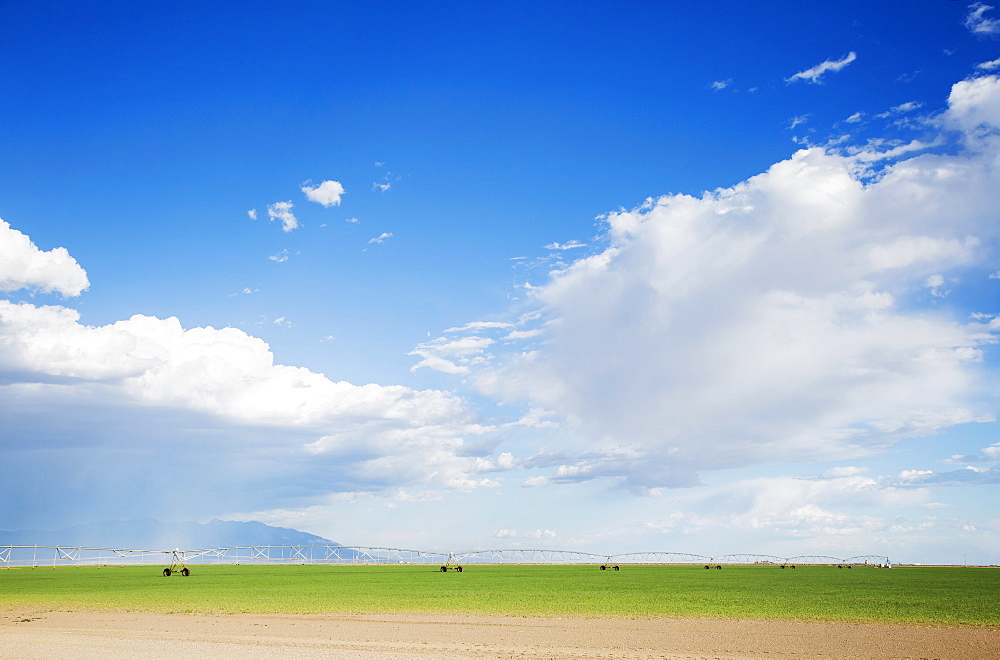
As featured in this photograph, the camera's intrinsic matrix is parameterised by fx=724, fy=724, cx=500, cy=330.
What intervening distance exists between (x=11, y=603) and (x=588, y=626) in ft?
121

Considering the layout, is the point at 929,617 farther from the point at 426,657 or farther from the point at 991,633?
the point at 426,657

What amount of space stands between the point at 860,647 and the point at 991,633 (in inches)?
300

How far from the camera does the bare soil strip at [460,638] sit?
24.0 meters

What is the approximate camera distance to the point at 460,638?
27.8 m

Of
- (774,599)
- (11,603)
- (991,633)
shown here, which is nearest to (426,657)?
(991,633)

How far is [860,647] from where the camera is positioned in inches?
1013

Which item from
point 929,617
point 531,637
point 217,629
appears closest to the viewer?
point 531,637

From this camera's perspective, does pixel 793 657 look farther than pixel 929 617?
No

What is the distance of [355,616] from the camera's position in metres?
35.0

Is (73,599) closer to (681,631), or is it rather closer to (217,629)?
(217,629)

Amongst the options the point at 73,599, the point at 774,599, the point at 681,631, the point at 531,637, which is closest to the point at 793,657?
the point at 681,631

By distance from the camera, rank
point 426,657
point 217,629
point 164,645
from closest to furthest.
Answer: point 426,657
point 164,645
point 217,629

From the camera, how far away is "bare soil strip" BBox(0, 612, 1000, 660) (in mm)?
24000

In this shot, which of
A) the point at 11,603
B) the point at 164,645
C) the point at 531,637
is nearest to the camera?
the point at 164,645
